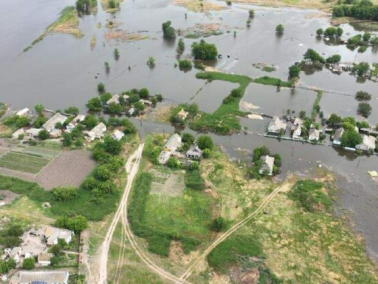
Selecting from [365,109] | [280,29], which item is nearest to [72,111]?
[365,109]

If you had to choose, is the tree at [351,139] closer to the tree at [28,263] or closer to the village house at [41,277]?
the village house at [41,277]

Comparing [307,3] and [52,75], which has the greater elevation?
[307,3]

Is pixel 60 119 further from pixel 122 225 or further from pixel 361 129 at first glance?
pixel 361 129

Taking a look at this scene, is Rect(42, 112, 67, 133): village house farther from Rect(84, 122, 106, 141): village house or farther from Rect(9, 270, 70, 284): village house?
Rect(9, 270, 70, 284): village house

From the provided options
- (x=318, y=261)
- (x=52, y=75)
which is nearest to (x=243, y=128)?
(x=318, y=261)

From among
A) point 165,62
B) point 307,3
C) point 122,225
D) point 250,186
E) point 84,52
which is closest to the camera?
point 122,225

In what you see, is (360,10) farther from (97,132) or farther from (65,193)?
(65,193)

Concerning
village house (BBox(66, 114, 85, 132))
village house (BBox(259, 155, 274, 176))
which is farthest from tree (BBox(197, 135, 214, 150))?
village house (BBox(66, 114, 85, 132))
